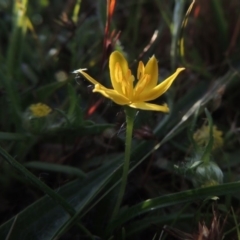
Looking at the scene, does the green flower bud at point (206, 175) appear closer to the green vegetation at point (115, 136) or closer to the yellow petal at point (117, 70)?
the green vegetation at point (115, 136)

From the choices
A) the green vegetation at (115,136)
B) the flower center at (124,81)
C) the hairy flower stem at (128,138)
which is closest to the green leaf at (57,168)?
the green vegetation at (115,136)

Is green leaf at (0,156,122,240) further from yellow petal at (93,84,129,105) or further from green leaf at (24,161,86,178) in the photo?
yellow petal at (93,84,129,105)

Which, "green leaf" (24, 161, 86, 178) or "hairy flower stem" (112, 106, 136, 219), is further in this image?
"green leaf" (24, 161, 86, 178)

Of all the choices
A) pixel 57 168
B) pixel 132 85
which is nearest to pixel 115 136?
pixel 57 168

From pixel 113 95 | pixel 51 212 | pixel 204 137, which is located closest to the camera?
pixel 113 95

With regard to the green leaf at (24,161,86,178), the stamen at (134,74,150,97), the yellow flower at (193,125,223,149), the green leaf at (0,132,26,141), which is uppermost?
the stamen at (134,74,150,97)

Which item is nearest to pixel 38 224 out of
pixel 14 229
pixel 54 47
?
pixel 14 229

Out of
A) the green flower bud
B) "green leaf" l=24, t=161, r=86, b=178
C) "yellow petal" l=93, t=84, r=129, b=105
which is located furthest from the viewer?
"green leaf" l=24, t=161, r=86, b=178

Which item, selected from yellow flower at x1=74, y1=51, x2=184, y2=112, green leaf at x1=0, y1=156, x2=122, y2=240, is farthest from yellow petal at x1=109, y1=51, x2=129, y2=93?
green leaf at x1=0, y1=156, x2=122, y2=240

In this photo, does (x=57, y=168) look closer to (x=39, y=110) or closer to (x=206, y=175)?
(x=39, y=110)

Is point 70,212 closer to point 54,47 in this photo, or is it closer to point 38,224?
point 38,224
